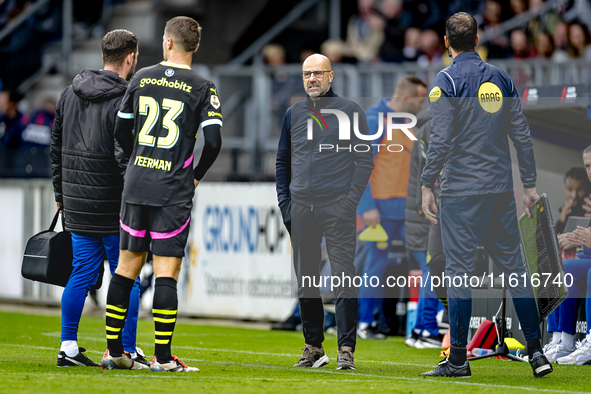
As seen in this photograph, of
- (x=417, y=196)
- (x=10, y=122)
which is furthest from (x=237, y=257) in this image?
(x=10, y=122)

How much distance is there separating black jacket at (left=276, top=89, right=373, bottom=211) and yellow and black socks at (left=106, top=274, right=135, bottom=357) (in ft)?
4.67

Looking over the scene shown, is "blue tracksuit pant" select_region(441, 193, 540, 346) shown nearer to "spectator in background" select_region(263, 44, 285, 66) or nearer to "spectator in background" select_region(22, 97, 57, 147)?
"spectator in background" select_region(263, 44, 285, 66)

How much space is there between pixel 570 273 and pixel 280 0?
1299 centimetres

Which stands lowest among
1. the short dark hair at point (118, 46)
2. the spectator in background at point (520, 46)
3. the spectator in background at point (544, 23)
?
the short dark hair at point (118, 46)

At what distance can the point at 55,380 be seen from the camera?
5.40m

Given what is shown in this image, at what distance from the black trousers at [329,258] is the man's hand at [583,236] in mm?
2025

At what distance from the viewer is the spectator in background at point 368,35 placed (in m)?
14.8

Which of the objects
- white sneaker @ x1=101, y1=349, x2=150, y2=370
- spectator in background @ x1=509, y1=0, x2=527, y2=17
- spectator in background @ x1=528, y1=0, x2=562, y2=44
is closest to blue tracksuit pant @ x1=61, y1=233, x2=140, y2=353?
white sneaker @ x1=101, y1=349, x2=150, y2=370

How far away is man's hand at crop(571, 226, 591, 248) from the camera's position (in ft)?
24.6

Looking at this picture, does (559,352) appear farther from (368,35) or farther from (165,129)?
(368,35)

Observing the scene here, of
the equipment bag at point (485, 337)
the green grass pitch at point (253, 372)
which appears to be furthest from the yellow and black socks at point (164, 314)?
the equipment bag at point (485, 337)

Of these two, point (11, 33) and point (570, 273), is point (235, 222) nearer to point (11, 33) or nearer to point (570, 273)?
point (570, 273)

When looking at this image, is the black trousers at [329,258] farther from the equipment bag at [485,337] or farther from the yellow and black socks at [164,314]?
the equipment bag at [485,337]

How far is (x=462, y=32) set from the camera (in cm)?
612
